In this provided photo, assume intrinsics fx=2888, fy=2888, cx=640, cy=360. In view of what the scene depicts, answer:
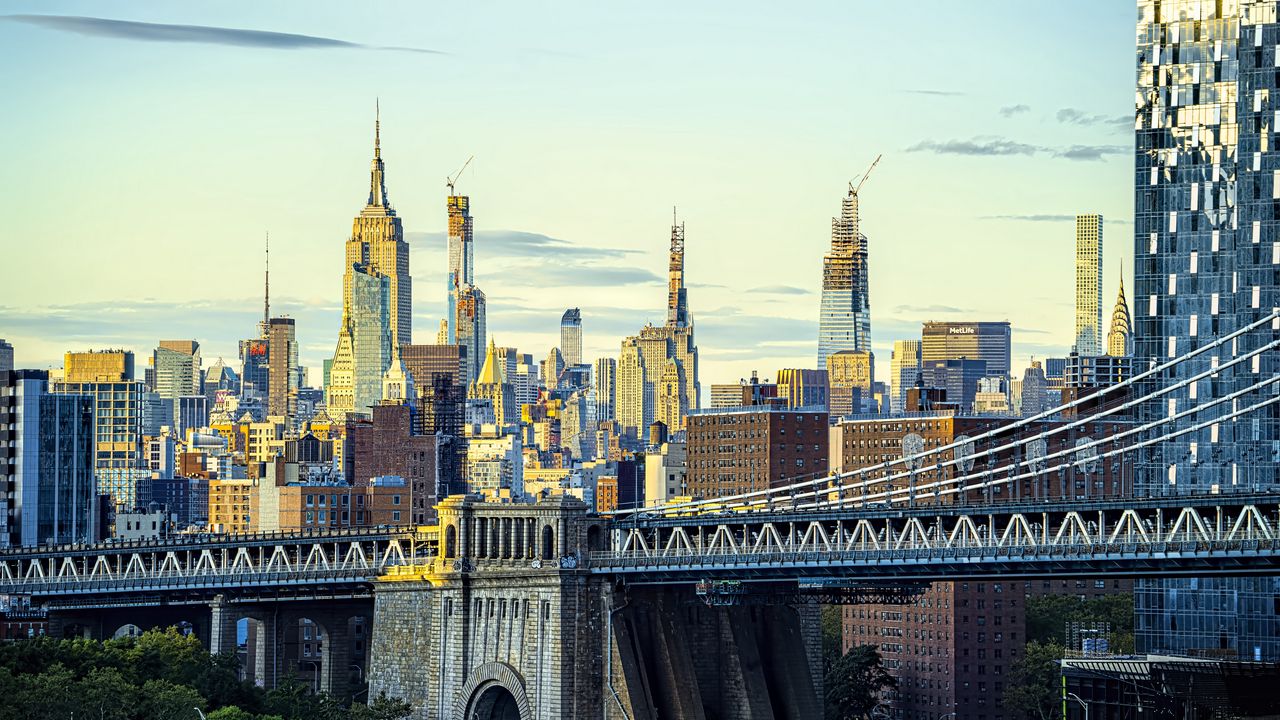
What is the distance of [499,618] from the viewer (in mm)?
149625

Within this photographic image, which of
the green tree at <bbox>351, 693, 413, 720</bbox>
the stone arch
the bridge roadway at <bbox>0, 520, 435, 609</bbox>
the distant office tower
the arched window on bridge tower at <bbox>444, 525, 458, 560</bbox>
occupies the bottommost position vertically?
the green tree at <bbox>351, 693, 413, 720</bbox>

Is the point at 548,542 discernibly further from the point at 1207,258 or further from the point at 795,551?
the point at 1207,258

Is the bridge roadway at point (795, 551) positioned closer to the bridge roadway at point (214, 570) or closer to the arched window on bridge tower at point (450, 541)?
the bridge roadway at point (214, 570)

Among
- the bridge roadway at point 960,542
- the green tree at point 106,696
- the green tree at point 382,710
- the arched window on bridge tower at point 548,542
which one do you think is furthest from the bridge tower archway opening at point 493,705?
the green tree at point 106,696

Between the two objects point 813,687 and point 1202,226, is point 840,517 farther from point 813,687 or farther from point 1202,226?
point 1202,226

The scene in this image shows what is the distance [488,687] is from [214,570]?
74.7ft

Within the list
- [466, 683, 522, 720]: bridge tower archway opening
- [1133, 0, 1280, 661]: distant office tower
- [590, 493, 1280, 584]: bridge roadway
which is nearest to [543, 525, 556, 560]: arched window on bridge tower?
[590, 493, 1280, 584]: bridge roadway

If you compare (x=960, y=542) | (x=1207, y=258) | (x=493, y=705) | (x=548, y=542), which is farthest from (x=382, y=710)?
(x=1207, y=258)

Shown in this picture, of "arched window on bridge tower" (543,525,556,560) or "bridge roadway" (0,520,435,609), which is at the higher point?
"arched window on bridge tower" (543,525,556,560)

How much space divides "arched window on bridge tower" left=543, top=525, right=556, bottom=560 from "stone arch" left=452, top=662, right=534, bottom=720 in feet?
20.0

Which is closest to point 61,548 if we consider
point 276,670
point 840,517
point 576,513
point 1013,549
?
point 276,670

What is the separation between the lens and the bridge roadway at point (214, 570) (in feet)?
528

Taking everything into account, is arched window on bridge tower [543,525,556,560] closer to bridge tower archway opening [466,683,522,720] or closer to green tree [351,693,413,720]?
bridge tower archway opening [466,683,522,720]

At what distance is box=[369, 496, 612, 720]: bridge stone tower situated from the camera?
145375 mm
